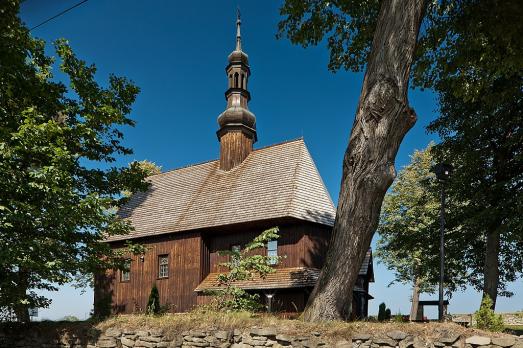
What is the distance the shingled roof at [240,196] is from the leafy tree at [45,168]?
295 inches

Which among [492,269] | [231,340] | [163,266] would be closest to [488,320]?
[231,340]

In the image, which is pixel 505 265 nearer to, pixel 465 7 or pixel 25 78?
pixel 465 7

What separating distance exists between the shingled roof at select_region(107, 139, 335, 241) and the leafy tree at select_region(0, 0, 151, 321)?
749cm

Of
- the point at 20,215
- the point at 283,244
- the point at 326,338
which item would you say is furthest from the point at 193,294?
the point at 326,338

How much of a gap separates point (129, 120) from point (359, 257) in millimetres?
9699

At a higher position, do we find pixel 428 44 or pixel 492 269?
pixel 428 44

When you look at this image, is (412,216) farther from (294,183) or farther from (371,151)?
(371,151)

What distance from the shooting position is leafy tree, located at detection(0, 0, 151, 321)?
1188cm

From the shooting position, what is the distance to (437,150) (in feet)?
66.8

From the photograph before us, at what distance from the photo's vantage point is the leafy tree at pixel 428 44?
977 centimetres

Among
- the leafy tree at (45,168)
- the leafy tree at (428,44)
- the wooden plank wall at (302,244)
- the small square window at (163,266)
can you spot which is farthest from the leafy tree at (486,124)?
the small square window at (163,266)

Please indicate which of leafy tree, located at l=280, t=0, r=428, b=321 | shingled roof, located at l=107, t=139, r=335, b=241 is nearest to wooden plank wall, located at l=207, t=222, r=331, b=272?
shingled roof, located at l=107, t=139, r=335, b=241

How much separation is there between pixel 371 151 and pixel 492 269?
1163cm

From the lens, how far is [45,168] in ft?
39.0
